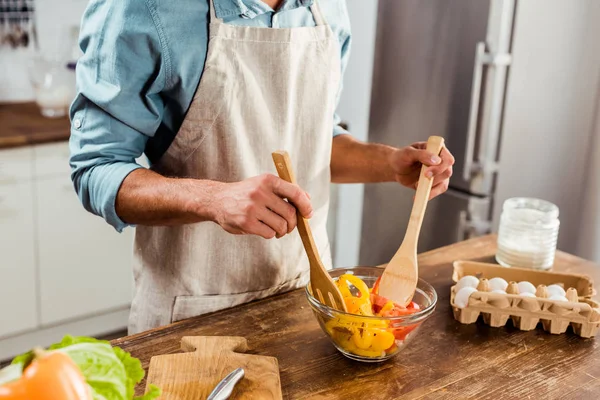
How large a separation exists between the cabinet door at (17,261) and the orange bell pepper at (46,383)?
1938 mm

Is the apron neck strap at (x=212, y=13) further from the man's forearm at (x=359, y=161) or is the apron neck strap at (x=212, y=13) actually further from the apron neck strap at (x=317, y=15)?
the man's forearm at (x=359, y=161)

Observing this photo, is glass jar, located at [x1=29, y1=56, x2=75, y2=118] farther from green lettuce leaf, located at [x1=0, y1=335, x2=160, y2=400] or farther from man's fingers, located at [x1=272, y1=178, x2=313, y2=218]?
green lettuce leaf, located at [x1=0, y1=335, x2=160, y2=400]

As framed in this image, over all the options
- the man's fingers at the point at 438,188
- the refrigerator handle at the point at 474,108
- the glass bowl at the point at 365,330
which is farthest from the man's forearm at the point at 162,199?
the refrigerator handle at the point at 474,108

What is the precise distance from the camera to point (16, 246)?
2420 mm

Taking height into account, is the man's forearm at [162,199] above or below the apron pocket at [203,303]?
above

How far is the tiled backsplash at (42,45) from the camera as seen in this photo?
9.21 feet

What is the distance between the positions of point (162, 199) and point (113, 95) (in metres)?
0.19

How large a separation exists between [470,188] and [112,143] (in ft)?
5.08

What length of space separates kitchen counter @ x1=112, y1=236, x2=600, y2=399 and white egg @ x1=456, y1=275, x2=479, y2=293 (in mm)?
46

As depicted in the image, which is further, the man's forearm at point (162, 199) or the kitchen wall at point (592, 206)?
the kitchen wall at point (592, 206)

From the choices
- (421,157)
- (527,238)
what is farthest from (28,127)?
(527,238)

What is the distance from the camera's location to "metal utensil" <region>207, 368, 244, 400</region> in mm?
905

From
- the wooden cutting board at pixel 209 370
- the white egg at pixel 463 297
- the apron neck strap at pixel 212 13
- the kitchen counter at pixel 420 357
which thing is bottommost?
the kitchen counter at pixel 420 357

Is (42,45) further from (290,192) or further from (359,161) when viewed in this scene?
(290,192)
